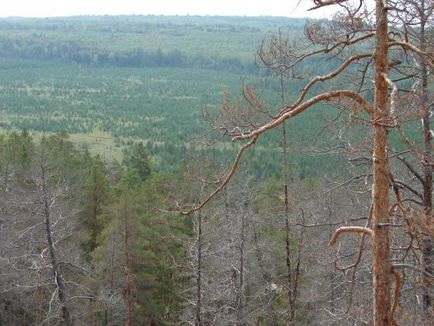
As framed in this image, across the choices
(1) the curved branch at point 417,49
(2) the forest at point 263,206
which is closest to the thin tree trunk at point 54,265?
(2) the forest at point 263,206

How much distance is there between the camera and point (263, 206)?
22188mm

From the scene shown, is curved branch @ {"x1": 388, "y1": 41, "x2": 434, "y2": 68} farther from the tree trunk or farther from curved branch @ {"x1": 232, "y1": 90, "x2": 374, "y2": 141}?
curved branch @ {"x1": 232, "y1": 90, "x2": 374, "y2": 141}

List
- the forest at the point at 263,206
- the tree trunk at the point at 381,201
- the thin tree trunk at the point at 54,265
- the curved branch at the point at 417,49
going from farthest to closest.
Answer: the thin tree trunk at the point at 54,265, the forest at the point at 263,206, the tree trunk at the point at 381,201, the curved branch at the point at 417,49

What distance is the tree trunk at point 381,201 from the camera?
4223 millimetres

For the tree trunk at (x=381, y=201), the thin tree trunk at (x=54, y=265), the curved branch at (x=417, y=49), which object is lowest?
the thin tree trunk at (x=54, y=265)

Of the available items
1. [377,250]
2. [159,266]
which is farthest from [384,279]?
[159,266]

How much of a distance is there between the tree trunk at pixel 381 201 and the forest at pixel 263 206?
0.01 meters

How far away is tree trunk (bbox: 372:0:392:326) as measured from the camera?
4.22 metres

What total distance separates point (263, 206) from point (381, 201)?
1795cm

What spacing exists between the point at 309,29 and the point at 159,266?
15645 mm

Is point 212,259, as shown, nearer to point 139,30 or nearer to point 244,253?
point 244,253

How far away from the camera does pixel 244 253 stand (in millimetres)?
15328

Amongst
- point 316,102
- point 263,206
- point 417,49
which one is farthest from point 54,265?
point 417,49

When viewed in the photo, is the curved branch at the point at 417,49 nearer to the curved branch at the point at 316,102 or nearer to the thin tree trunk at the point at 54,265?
the curved branch at the point at 316,102
